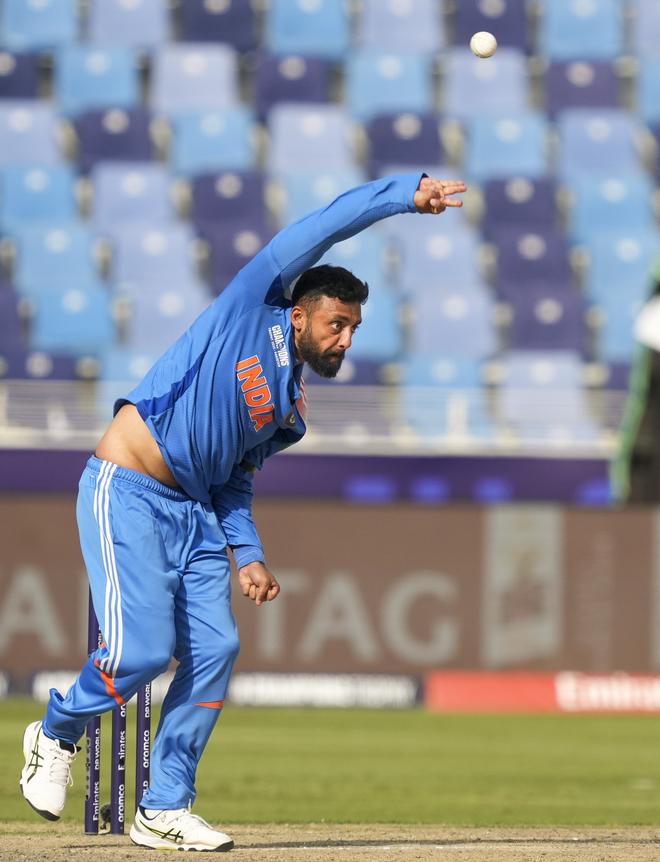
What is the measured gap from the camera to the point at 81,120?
74.9 feet

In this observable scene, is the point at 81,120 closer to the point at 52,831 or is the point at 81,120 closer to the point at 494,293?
the point at 494,293

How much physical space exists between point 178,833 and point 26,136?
1788 cm

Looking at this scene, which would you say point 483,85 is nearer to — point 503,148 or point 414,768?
point 503,148

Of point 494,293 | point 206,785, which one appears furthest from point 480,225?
point 206,785

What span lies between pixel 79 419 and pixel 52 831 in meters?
10.6

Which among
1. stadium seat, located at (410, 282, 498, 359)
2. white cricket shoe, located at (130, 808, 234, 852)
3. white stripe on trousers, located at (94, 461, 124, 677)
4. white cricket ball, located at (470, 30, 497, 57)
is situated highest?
white cricket ball, located at (470, 30, 497, 57)

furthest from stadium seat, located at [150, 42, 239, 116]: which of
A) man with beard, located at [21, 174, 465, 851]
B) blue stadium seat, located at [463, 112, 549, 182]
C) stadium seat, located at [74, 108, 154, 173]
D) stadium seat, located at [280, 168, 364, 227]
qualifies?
man with beard, located at [21, 174, 465, 851]

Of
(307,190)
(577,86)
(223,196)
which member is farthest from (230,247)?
(577,86)

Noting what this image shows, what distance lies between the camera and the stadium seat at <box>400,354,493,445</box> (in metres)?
18.1

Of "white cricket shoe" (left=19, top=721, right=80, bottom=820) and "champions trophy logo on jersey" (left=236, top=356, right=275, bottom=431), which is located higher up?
"champions trophy logo on jersey" (left=236, top=356, right=275, bottom=431)

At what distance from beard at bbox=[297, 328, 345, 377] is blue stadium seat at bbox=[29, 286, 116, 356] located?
1445 centimetres

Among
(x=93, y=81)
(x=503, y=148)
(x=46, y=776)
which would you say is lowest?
(x=46, y=776)

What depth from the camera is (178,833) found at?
611 centimetres

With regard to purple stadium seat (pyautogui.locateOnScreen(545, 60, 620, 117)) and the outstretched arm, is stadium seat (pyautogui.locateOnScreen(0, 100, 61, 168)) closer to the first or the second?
purple stadium seat (pyautogui.locateOnScreen(545, 60, 620, 117))
